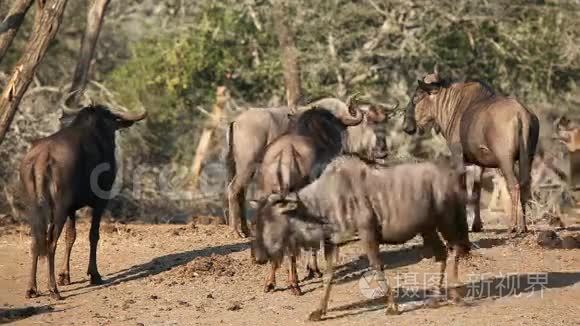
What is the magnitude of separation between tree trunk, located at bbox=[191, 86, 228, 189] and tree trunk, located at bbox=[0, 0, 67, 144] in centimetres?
1015

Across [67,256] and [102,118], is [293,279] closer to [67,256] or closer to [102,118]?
[67,256]

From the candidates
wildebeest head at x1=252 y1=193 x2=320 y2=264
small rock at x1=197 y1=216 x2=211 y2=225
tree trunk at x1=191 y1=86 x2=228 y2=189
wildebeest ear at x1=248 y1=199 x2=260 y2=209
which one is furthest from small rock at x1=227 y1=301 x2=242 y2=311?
tree trunk at x1=191 y1=86 x2=228 y2=189

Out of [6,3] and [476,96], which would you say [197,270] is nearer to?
[476,96]

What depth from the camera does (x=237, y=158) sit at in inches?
522

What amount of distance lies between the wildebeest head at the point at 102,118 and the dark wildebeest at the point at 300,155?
1.86 m

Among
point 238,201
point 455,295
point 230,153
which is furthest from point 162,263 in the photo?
point 455,295

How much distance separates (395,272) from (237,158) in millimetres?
3003

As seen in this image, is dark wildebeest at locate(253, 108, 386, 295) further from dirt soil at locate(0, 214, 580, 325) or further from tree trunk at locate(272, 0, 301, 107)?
tree trunk at locate(272, 0, 301, 107)

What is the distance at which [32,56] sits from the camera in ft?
44.0

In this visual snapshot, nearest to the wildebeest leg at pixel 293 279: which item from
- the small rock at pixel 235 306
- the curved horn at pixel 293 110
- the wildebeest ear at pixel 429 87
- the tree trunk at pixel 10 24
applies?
the small rock at pixel 235 306

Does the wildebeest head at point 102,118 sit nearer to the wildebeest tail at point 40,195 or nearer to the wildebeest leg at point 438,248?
the wildebeest tail at point 40,195

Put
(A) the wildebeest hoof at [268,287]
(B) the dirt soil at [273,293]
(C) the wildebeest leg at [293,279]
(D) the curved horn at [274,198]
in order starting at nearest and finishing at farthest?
(D) the curved horn at [274,198]
(B) the dirt soil at [273,293]
(C) the wildebeest leg at [293,279]
(A) the wildebeest hoof at [268,287]

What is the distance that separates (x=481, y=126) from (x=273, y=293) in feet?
11.2

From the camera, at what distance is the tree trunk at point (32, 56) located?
13398 millimetres
